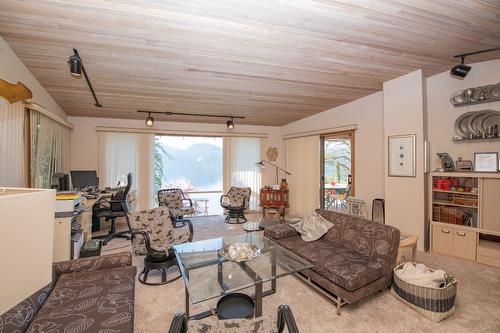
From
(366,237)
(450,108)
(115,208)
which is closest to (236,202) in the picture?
(115,208)

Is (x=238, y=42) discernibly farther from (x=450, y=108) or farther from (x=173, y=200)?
(x=173, y=200)

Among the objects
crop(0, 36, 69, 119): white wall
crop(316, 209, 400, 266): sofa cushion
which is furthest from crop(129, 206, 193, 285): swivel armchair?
crop(0, 36, 69, 119): white wall

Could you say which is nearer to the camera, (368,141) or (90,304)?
(90,304)

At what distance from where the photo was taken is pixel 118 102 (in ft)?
13.8

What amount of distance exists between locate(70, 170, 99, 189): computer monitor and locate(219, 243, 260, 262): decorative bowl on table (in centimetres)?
346

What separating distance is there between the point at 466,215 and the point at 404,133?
53.6 inches

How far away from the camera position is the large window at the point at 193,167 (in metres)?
6.53

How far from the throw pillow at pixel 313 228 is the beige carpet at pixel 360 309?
1.78ft

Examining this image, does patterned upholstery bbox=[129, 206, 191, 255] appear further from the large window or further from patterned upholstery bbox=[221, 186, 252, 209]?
the large window

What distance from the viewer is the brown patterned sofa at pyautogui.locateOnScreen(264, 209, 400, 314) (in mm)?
2061

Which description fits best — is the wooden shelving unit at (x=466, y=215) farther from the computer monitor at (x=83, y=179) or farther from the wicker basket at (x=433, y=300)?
the computer monitor at (x=83, y=179)

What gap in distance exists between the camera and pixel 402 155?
3562 millimetres

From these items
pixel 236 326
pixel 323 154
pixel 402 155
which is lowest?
pixel 236 326

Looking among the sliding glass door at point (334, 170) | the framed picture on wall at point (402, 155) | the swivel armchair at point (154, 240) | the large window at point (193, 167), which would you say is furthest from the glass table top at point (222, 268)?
the large window at point (193, 167)
